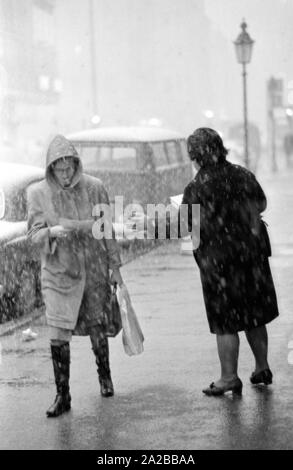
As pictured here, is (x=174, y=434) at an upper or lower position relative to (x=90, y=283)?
lower

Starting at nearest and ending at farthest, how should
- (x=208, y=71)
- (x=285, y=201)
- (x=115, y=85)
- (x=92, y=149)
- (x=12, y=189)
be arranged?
(x=12, y=189), (x=92, y=149), (x=285, y=201), (x=115, y=85), (x=208, y=71)

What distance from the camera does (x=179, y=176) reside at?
673 inches

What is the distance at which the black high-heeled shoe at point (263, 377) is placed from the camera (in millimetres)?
6656

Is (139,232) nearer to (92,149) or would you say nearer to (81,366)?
(81,366)

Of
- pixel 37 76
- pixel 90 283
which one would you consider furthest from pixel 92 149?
pixel 37 76

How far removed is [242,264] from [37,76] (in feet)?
212

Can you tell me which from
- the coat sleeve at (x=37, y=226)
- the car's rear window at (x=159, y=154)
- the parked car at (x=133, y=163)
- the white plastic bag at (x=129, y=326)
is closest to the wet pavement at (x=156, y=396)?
the white plastic bag at (x=129, y=326)

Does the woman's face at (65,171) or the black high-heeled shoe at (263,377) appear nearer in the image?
the woman's face at (65,171)

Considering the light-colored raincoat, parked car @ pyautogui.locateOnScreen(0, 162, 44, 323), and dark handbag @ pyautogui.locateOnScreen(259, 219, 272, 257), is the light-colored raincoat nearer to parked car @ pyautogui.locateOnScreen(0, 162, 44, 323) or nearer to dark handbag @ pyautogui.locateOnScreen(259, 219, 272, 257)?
dark handbag @ pyautogui.locateOnScreen(259, 219, 272, 257)

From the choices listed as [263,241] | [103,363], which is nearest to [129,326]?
[103,363]

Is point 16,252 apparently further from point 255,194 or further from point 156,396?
point 255,194

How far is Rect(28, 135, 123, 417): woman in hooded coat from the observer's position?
20.6 ft

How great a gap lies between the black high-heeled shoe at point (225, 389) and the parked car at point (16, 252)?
3.24 meters

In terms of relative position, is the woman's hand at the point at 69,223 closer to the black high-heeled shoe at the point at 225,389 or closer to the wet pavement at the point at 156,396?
the wet pavement at the point at 156,396
